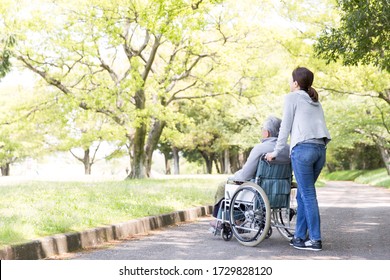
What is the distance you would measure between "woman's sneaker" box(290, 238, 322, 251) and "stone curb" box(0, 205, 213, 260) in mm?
2398

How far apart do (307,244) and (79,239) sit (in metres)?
2.61

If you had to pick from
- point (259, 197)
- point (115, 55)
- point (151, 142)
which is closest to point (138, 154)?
point (151, 142)

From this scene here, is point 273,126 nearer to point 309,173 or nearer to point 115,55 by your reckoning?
point 309,173

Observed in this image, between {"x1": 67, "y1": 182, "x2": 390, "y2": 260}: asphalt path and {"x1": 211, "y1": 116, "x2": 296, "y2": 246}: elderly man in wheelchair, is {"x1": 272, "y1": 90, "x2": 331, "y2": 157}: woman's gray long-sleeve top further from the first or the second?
{"x1": 67, "y1": 182, "x2": 390, "y2": 260}: asphalt path

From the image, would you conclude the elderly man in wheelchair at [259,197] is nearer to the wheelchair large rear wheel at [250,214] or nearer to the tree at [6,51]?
the wheelchair large rear wheel at [250,214]

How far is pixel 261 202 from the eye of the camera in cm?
591

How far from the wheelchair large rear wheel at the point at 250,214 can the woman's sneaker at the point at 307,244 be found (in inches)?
14.5

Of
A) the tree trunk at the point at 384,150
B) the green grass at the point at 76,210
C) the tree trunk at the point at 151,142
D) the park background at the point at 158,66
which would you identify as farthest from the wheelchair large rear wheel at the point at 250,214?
the tree trunk at the point at 384,150

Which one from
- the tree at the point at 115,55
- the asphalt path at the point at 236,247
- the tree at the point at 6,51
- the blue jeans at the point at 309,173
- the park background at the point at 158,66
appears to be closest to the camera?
the asphalt path at the point at 236,247


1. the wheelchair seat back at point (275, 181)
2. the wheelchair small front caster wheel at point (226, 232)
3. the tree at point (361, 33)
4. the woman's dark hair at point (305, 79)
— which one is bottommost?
the wheelchair small front caster wheel at point (226, 232)

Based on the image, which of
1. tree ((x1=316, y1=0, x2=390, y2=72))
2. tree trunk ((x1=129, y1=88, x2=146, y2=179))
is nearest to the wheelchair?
tree ((x1=316, y1=0, x2=390, y2=72))

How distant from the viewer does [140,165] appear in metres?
21.3

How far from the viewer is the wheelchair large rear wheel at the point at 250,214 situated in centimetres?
579

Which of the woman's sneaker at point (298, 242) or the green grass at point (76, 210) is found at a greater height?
the green grass at point (76, 210)
